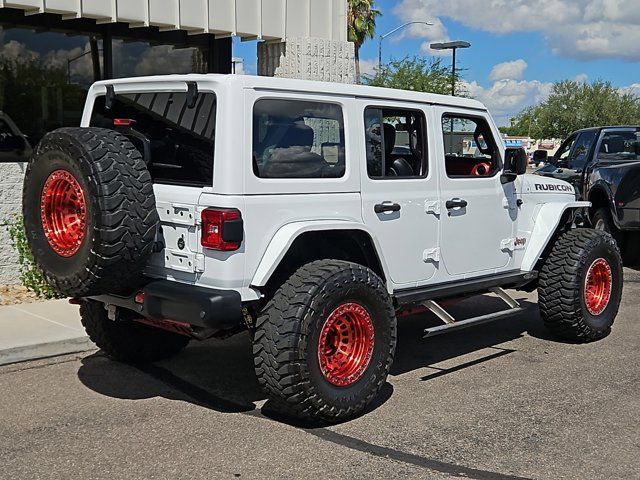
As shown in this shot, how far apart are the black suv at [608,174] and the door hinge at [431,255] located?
222 inches

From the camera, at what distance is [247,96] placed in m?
4.86

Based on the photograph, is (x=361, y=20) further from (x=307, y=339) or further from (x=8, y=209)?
(x=307, y=339)

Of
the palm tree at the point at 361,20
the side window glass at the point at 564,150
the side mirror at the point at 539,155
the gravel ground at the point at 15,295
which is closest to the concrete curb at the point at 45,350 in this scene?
the gravel ground at the point at 15,295

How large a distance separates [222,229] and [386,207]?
1358 mm

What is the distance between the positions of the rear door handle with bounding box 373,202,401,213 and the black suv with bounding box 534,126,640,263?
611cm

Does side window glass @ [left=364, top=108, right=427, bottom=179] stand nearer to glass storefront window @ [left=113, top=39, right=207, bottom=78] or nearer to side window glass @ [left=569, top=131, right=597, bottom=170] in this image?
glass storefront window @ [left=113, top=39, right=207, bottom=78]

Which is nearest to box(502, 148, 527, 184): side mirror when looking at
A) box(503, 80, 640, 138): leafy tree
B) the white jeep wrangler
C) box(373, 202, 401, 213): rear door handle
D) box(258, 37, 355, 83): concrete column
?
the white jeep wrangler

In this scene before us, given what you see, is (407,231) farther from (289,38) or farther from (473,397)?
(289,38)

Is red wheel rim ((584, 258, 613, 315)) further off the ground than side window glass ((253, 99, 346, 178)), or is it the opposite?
side window glass ((253, 99, 346, 178))

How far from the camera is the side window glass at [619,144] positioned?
12.6m

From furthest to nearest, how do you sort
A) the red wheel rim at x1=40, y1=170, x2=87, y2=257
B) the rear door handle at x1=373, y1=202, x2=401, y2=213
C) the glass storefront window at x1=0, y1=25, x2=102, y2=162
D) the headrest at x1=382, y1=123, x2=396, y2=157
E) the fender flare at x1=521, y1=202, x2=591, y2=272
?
the glass storefront window at x1=0, y1=25, x2=102, y2=162, the fender flare at x1=521, y1=202, x2=591, y2=272, the headrest at x1=382, y1=123, x2=396, y2=157, the rear door handle at x1=373, y1=202, x2=401, y2=213, the red wheel rim at x1=40, y1=170, x2=87, y2=257

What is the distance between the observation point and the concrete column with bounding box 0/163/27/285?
28.8ft

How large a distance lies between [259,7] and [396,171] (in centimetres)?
540

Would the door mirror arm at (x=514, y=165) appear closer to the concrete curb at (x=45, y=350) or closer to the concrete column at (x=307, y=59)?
the concrete curb at (x=45, y=350)
